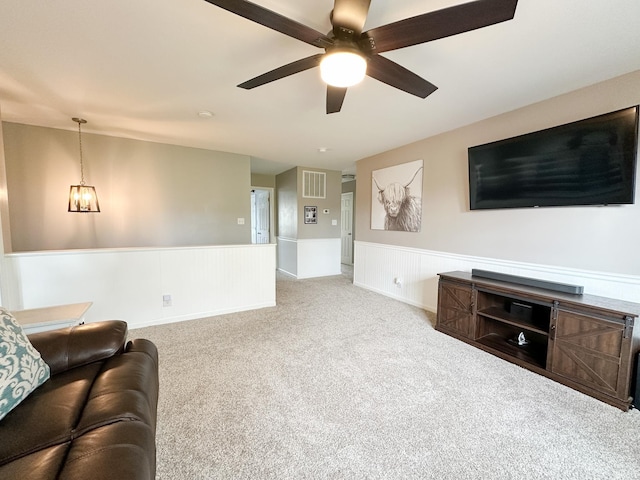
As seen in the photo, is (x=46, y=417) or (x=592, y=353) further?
(x=592, y=353)

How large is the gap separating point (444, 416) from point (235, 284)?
291 cm

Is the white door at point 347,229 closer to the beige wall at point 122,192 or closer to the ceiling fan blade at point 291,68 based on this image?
the beige wall at point 122,192

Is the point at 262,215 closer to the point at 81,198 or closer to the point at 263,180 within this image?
the point at 263,180

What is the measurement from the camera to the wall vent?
229 inches

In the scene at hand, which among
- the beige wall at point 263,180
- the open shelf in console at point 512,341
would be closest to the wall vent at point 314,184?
the beige wall at point 263,180

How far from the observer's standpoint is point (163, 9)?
150cm

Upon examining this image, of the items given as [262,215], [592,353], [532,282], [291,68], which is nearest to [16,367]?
[291,68]

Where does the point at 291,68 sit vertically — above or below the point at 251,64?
below

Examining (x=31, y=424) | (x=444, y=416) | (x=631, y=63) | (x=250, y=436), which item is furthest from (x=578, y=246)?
(x=31, y=424)

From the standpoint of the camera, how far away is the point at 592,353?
77.7 inches

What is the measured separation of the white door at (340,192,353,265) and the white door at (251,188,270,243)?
2102 millimetres

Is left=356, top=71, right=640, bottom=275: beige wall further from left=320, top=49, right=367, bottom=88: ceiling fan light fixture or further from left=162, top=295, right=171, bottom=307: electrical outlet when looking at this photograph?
left=162, top=295, right=171, bottom=307: electrical outlet

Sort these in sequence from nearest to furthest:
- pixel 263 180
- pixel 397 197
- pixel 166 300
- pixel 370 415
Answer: pixel 370 415 < pixel 166 300 < pixel 397 197 < pixel 263 180

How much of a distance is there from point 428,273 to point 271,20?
350cm
